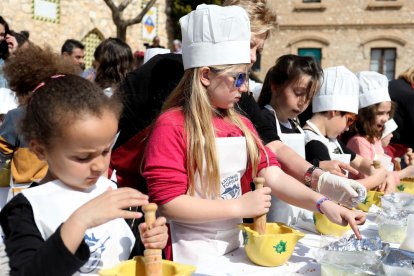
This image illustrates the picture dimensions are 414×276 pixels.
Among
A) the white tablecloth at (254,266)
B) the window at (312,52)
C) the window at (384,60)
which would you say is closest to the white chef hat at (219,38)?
the white tablecloth at (254,266)

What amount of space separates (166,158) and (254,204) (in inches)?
12.5

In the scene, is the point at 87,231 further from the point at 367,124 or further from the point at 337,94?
the point at 367,124

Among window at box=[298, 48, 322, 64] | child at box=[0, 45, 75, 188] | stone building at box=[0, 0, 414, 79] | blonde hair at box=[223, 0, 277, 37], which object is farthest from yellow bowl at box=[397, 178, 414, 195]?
window at box=[298, 48, 322, 64]

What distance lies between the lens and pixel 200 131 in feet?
4.88

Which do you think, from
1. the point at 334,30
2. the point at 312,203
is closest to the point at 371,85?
the point at 312,203

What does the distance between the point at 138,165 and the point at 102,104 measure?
0.60 meters

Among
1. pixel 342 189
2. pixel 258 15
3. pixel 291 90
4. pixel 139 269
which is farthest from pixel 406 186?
pixel 139 269

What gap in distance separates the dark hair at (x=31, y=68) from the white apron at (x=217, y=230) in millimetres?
733

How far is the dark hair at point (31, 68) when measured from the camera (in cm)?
181

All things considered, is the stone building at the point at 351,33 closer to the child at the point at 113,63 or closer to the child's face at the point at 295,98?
the child at the point at 113,63

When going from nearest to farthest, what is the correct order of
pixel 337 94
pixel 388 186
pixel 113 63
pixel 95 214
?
pixel 95 214, pixel 388 186, pixel 337 94, pixel 113 63

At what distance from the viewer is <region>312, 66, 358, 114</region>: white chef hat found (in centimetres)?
276

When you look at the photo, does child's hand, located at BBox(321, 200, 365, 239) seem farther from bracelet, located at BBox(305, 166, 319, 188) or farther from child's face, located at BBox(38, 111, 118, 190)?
child's face, located at BBox(38, 111, 118, 190)

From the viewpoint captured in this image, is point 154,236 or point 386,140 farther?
point 386,140
